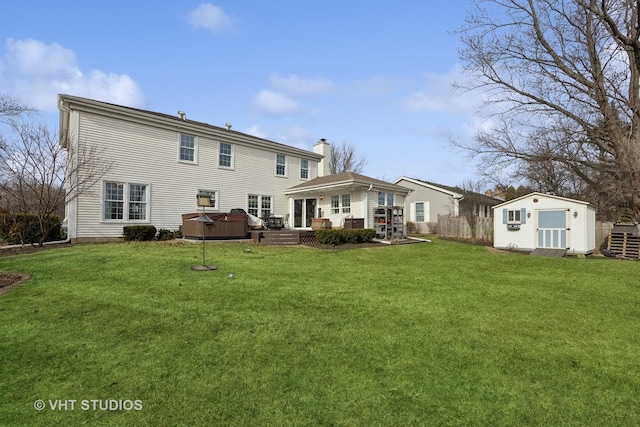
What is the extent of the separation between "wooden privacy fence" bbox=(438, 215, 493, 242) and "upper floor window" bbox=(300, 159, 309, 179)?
9.24 m

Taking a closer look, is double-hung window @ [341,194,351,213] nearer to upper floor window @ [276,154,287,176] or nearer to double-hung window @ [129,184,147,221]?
upper floor window @ [276,154,287,176]

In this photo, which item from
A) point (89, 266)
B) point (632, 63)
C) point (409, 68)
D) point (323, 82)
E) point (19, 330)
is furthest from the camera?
point (323, 82)

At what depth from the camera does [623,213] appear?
50.8ft

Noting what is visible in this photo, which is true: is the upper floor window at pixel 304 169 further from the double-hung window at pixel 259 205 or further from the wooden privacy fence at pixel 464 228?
the wooden privacy fence at pixel 464 228

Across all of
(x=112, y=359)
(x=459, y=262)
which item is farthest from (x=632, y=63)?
→ (x=112, y=359)

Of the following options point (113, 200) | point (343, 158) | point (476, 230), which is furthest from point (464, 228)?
point (343, 158)

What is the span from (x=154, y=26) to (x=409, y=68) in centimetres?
831

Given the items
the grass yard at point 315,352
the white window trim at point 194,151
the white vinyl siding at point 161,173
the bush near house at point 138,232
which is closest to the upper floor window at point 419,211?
the white vinyl siding at point 161,173

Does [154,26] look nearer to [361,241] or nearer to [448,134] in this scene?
[361,241]

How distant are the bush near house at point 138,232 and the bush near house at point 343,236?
7.48m

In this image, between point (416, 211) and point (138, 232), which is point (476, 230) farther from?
point (138, 232)

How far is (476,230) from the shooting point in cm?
1736

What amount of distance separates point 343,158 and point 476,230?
25.1 m

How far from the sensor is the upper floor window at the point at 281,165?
787 inches
